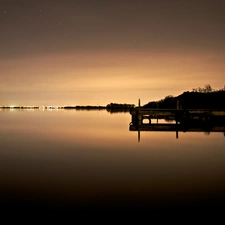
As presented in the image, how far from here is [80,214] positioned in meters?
7.00

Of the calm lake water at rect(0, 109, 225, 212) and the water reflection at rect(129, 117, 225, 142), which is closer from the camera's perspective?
the calm lake water at rect(0, 109, 225, 212)

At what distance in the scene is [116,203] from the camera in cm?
779

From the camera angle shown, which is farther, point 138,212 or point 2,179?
point 2,179

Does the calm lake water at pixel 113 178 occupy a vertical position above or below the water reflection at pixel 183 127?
below

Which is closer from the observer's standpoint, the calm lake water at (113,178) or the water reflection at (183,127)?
the calm lake water at (113,178)

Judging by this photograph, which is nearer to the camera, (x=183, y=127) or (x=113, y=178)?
(x=113, y=178)

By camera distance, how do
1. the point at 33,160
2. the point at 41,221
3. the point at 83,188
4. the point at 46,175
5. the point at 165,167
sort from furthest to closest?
the point at 33,160, the point at 165,167, the point at 46,175, the point at 83,188, the point at 41,221

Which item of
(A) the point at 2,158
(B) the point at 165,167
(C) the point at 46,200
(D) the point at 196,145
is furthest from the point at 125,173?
(D) the point at 196,145

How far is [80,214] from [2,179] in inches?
200

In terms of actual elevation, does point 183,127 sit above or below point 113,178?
above

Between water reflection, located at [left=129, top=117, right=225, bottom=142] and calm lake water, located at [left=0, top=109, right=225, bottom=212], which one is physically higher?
water reflection, located at [left=129, top=117, right=225, bottom=142]

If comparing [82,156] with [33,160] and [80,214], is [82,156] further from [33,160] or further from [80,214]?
[80,214]

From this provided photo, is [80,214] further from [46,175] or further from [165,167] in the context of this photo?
[165,167]

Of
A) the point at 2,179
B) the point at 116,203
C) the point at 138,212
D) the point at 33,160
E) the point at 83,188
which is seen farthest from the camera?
the point at 33,160
